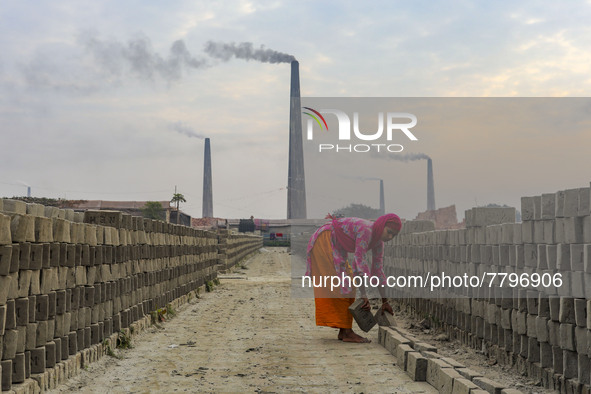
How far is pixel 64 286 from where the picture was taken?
234 inches

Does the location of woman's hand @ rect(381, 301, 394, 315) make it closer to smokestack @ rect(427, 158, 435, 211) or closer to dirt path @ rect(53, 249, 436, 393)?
dirt path @ rect(53, 249, 436, 393)

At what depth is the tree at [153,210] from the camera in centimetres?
6222

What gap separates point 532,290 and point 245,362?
115 inches

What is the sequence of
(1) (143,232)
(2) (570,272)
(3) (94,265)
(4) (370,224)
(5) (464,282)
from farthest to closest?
(1) (143,232), (5) (464,282), (4) (370,224), (3) (94,265), (2) (570,272)

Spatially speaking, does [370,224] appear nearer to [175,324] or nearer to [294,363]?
[294,363]

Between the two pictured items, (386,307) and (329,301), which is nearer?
(329,301)

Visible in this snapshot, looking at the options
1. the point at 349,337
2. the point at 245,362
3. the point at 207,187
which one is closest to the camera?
the point at 245,362

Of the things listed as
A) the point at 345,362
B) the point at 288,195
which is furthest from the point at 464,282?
the point at 288,195

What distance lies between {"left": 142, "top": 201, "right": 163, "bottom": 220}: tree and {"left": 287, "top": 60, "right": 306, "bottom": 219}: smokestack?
33348 mm

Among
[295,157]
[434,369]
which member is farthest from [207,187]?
[434,369]

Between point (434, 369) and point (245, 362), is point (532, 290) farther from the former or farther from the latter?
point (245, 362)

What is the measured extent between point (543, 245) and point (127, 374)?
13.3ft

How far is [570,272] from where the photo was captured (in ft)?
18.4

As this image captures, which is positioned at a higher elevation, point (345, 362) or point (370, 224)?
point (370, 224)
